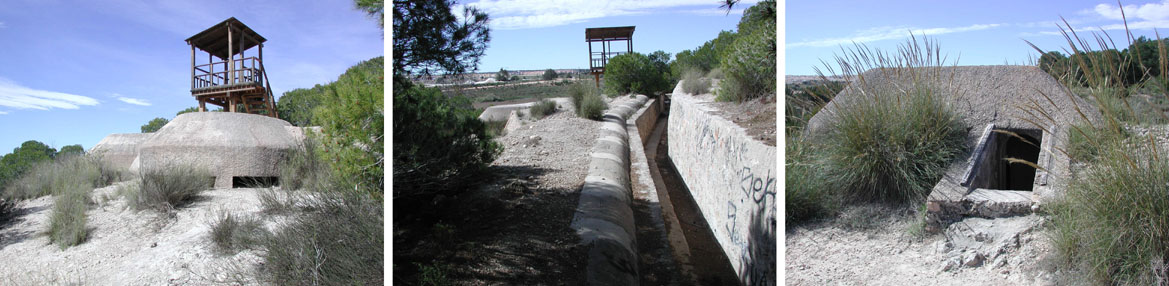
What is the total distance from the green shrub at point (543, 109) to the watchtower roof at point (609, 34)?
1344 millimetres

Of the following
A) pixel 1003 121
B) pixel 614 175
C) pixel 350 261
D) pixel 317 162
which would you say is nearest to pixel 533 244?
pixel 350 261

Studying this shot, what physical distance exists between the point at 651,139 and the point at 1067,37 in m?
5.45

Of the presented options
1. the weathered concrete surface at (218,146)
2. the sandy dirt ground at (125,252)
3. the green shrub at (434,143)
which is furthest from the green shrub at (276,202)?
the green shrub at (434,143)

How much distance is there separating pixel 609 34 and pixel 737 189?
1075 millimetres

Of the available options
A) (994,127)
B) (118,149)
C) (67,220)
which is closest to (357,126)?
(67,220)

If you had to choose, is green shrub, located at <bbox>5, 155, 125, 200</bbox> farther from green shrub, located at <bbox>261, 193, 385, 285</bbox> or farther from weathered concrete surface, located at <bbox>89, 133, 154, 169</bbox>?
green shrub, located at <bbox>261, 193, 385, 285</bbox>

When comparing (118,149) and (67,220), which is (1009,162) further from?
(118,149)

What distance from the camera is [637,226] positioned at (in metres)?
3.94

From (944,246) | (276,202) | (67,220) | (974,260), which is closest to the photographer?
(974,260)

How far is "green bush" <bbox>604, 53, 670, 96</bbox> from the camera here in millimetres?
4993

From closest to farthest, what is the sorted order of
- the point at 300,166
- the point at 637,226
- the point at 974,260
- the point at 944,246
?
the point at 974,260, the point at 944,246, the point at 637,226, the point at 300,166

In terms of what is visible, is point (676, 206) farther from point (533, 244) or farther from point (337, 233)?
point (337, 233)

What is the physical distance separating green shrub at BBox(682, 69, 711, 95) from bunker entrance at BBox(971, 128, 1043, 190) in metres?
Result: 2.18

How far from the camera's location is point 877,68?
129 inches
